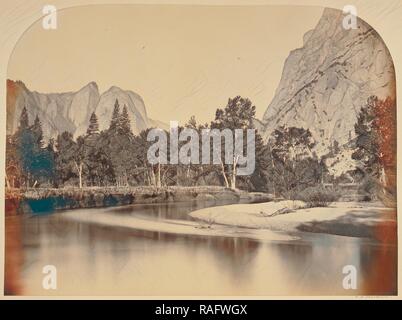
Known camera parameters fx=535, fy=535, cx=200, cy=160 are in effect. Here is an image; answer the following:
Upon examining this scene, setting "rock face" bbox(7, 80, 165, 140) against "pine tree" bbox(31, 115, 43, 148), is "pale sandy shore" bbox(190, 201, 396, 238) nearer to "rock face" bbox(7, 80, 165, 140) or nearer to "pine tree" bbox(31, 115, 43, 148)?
"rock face" bbox(7, 80, 165, 140)

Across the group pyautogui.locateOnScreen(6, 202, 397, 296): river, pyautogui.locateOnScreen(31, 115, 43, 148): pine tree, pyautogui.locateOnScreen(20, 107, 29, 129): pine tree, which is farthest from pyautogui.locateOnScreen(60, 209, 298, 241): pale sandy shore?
pyautogui.locateOnScreen(20, 107, 29, 129): pine tree

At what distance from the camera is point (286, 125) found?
10.0 ft

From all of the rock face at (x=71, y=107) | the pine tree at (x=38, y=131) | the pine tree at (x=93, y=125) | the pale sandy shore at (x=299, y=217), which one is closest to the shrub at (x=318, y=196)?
the pale sandy shore at (x=299, y=217)

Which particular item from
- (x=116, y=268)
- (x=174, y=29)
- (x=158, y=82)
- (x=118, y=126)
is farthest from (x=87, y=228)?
(x=174, y=29)

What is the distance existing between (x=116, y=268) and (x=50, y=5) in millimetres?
1513

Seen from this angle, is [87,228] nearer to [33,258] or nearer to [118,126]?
[33,258]

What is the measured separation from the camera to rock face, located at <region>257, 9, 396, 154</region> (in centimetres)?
304

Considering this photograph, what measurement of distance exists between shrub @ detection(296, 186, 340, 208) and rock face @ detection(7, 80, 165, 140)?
0.93m

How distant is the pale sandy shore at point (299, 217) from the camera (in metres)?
3.04

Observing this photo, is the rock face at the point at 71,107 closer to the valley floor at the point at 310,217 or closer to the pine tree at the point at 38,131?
the pine tree at the point at 38,131

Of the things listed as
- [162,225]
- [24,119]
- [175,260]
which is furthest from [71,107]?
[175,260]

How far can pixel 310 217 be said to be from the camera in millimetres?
3053

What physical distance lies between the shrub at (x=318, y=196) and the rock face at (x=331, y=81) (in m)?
0.22

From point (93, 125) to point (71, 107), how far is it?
0.51 feet
